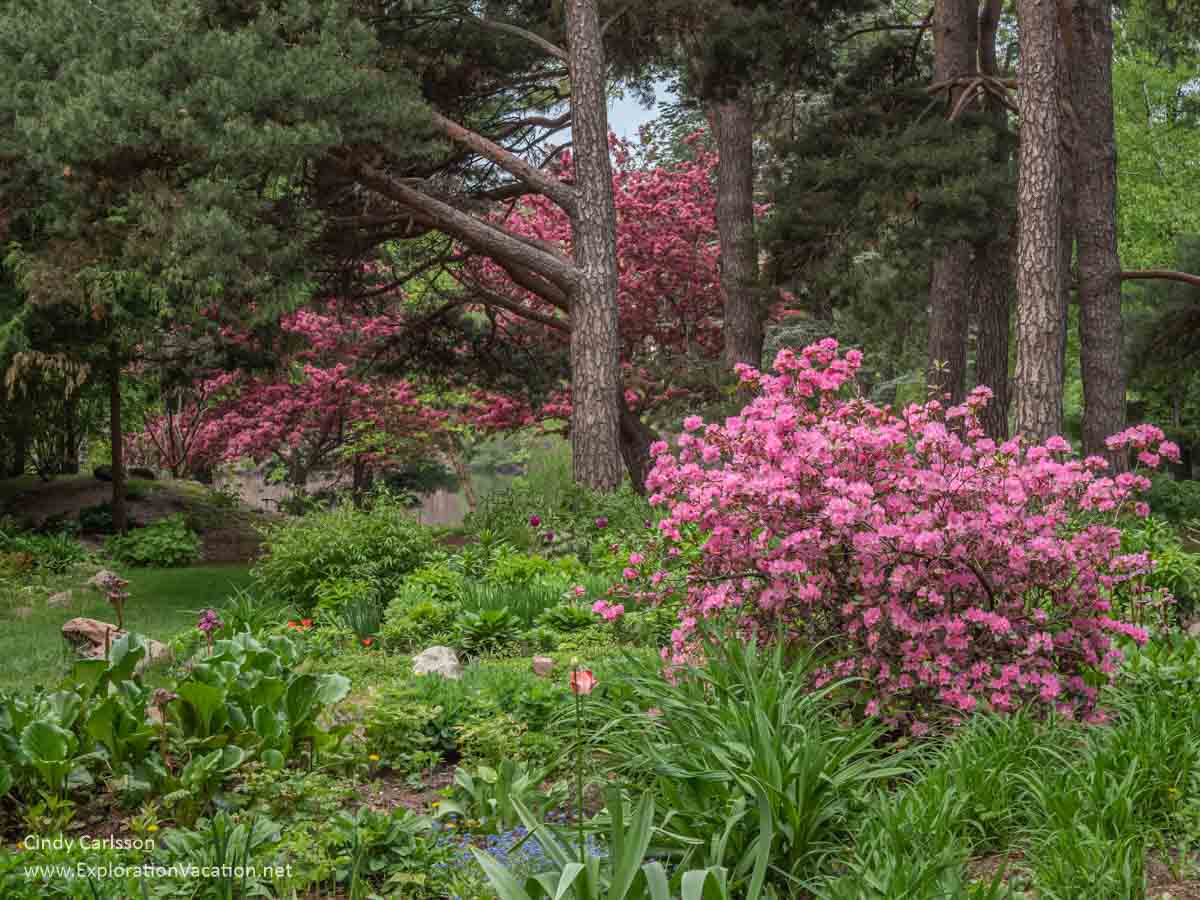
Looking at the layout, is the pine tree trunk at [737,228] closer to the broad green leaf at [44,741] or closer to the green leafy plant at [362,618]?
the green leafy plant at [362,618]

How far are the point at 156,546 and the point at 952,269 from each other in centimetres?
994

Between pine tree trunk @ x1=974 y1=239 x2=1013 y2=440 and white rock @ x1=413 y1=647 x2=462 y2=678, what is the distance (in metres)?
8.61

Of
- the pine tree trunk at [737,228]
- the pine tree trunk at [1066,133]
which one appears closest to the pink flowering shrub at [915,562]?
the pine tree trunk at [1066,133]

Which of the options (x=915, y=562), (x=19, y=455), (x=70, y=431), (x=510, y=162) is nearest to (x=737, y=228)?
(x=510, y=162)

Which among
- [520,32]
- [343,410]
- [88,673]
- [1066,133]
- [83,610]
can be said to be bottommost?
[83,610]

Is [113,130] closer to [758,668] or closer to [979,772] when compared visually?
[758,668]

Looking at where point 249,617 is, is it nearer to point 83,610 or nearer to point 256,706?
point 256,706

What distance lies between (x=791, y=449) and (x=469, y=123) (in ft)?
32.5

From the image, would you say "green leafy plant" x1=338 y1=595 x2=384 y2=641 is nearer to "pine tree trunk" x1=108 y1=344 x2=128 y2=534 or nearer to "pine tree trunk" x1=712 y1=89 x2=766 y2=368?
"pine tree trunk" x1=712 y1=89 x2=766 y2=368

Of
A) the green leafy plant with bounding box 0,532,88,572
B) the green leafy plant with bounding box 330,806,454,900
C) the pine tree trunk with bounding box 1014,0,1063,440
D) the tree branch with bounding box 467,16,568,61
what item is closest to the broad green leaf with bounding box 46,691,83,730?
the green leafy plant with bounding box 330,806,454,900

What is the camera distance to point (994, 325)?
13.0 m

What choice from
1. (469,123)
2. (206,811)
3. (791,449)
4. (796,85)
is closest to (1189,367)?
(796,85)

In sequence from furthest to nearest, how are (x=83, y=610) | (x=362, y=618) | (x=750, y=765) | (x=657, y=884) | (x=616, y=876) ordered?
1. (x=83, y=610)
2. (x=362, y=618)
3. (x=750, y=765)
4. (x=616, y=876)
5. (x=657, y=884)

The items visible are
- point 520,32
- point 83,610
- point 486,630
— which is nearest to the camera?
point 486,630
